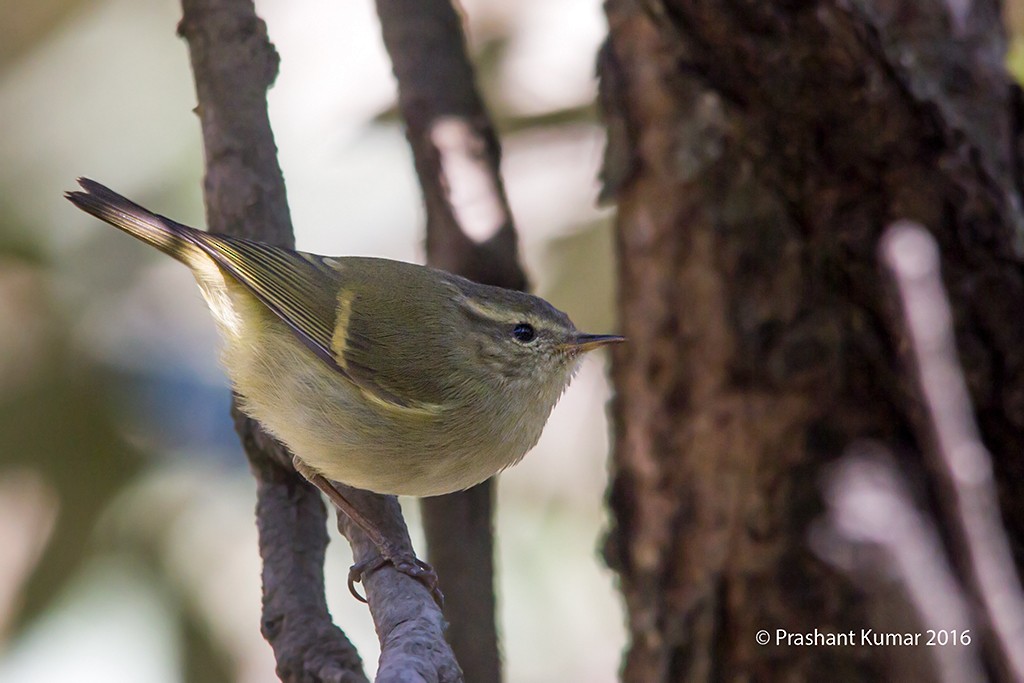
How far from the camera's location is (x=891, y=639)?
325cm

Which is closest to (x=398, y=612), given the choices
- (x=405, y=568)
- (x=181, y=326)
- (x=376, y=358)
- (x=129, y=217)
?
(x=405, y=568)

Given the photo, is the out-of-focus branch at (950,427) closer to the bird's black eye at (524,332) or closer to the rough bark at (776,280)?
the rough bark at (776,280)

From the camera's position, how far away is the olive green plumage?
8.34 feet

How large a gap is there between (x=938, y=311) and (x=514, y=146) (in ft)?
6.84

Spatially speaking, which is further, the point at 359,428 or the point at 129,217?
the point at 129,217

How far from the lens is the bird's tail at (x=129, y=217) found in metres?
2.65

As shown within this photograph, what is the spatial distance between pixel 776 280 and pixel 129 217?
2003mm

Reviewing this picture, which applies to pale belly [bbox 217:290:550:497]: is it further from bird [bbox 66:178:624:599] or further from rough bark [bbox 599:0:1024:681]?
rough bark [bbox 599:0:1024:681]

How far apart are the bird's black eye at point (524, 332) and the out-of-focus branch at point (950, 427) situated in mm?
1136

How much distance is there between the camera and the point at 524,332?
114 inches

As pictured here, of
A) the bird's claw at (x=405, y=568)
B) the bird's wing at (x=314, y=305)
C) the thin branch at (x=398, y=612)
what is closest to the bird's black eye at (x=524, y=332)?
the bird's wing at (x=314, y=305)

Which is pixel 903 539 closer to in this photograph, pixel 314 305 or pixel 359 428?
pixel 359 428

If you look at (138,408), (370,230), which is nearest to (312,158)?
(370,230)

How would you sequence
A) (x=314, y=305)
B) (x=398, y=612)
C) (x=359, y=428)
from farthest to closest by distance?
(x=314, y=305), (x=359, y=428), (x=398, y=612)
